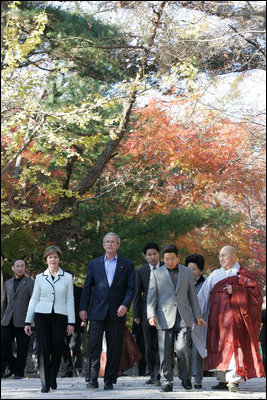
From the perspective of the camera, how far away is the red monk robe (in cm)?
820

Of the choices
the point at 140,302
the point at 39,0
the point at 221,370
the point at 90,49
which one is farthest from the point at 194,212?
the point at 221,370

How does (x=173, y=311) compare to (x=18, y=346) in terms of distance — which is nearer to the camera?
(x=173, y=311)

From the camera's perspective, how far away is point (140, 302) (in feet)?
32.3

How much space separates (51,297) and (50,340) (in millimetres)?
496

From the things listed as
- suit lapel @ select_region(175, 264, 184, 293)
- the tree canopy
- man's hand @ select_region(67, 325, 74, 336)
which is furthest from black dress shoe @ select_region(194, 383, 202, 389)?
the tree canopy

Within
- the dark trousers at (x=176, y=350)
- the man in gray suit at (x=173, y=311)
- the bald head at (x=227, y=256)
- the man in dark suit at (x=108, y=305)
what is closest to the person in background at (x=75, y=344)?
the man in dark suit at (x=108, y=305)

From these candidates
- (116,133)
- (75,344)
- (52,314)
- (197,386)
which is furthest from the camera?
(116,133)

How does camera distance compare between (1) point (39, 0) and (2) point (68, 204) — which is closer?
(1) point (39, 0)

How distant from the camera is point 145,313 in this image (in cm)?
952

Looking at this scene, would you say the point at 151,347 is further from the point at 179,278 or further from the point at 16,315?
the point at 16,315

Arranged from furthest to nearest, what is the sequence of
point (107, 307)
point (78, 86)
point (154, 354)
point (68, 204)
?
point (78, 86) → point (68, 204) → point (154, 354) → point (107, 307)

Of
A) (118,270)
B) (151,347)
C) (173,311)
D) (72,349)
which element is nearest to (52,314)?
(118,270)

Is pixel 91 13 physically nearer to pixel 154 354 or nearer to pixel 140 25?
pixel 140 25

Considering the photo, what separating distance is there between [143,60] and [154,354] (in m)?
8.43
